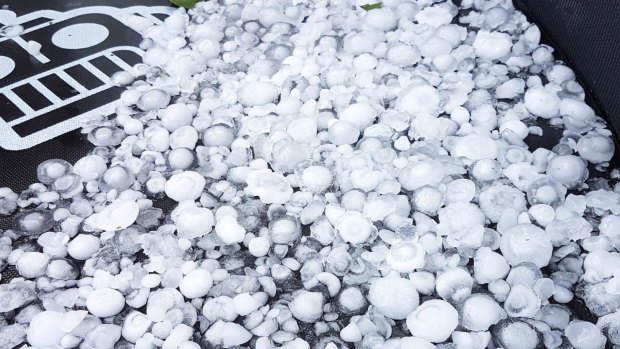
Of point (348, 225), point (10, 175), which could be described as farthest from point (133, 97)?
point (348, 225)

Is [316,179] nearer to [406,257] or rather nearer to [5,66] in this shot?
[406,257]

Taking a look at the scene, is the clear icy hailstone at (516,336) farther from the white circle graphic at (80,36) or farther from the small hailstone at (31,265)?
the white circle graphic at (80,36)

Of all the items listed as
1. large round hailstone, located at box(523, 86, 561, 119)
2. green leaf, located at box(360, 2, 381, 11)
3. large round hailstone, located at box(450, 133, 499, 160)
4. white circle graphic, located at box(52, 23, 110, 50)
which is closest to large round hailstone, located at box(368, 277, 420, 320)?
large round hailstone, located at box(450, 133, 499, 160)

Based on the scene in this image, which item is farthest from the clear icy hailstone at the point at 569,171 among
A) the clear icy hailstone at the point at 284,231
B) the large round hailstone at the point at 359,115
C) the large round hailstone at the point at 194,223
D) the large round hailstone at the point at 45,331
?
the large round hailstone at the point at 45,331

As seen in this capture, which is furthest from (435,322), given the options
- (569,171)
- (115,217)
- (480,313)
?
(115,217)

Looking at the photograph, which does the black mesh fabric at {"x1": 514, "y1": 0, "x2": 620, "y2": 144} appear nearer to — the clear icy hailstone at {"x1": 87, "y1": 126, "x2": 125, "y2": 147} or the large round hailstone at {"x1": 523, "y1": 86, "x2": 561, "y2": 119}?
the large round hailstone at {"x1": 523, "y1": 86, "x2": 561, "y2": 119}

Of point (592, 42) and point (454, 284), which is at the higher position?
point (592, 42)
